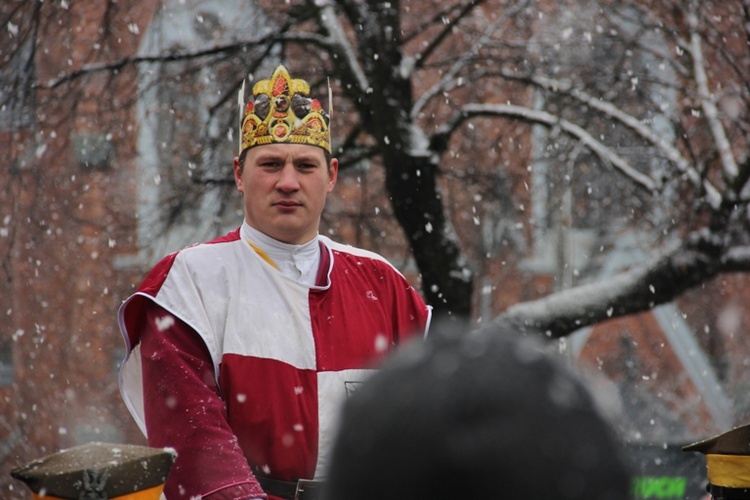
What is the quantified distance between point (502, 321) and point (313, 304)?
4.89m

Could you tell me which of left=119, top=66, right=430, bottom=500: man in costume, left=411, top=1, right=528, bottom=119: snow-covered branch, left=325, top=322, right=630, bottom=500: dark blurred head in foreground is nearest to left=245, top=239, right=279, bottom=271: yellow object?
left=119, top=66, right=430, bottom=500: man in costume

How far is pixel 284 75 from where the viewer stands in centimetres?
315

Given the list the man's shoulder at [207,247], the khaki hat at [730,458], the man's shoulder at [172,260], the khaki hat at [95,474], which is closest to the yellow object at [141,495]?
the khaki hat at [95,474]

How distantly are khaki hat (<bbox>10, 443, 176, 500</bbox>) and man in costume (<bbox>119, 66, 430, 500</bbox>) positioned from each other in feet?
1.96

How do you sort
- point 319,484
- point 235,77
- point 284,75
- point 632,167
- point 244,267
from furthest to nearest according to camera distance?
point 632,167 < point 235,77 < point 284,75 < point 244,267 < point 319,484

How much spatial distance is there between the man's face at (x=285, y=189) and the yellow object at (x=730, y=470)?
3.83ft

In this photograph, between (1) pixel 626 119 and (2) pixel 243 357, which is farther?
(1) pixel 626 119

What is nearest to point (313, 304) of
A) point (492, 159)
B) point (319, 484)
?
point (319, 484)

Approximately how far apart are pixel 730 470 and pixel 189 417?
1.19m

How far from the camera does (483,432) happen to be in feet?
2.76

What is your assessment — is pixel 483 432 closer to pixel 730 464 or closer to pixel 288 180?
pixel 730 464

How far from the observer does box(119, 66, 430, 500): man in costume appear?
2.43 m

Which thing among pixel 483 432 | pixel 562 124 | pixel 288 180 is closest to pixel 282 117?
pixel 288 180

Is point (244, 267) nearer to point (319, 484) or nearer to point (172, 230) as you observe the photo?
point (319, 484)
